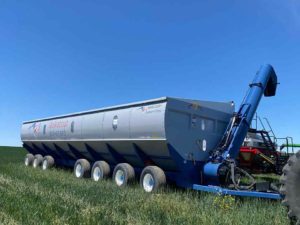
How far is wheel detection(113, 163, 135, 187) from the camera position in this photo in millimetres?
12281

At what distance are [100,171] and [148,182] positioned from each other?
3143 mm

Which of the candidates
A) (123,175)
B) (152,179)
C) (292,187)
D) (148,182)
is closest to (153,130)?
(152,179)

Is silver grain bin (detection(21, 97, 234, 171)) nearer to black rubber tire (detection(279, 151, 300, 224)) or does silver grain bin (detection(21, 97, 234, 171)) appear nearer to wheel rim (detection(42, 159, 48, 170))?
wheel rim (detection(42, 159, 48, 170))

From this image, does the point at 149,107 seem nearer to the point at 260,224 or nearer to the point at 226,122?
the point at 226,122

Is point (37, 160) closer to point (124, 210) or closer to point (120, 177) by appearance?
point (120, 177)

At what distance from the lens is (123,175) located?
12.5 m

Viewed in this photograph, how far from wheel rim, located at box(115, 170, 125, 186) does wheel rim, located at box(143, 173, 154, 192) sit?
124 cm

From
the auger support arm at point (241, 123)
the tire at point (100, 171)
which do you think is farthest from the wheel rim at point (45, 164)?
the auger support arm at point (241, 123)

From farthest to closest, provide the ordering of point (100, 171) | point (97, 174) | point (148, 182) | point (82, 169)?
point (82, 169) < point (97, 174) < point (100, 171) < point (148, 182)

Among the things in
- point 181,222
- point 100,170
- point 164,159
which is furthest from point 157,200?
point 100,170

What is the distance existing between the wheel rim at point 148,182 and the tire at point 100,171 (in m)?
2.77

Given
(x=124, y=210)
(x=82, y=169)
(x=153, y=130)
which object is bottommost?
(x=124, y=210)

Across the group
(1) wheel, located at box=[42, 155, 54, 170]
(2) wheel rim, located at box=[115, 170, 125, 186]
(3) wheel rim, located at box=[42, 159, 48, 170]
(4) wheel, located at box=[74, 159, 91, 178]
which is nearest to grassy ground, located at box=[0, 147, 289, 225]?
(2) wheel rim, located at box=[115, 170, 125, 186]

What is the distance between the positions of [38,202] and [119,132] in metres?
5.49
